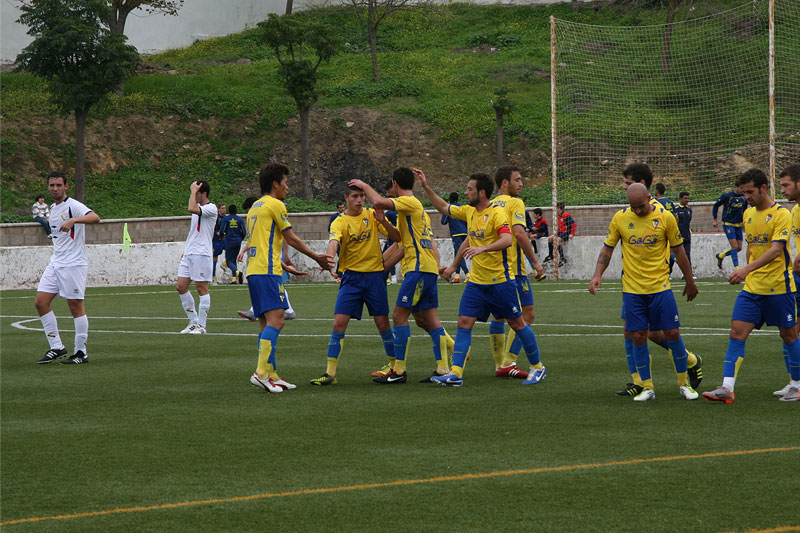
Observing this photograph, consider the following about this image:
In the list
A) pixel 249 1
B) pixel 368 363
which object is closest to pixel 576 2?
pixel 249 1

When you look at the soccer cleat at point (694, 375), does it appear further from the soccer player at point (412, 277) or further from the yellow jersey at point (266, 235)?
the yellow jersey at point (266, 235)

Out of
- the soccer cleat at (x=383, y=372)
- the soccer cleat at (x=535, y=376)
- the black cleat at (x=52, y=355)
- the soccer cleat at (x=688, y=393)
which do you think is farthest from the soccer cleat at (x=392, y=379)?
the black cleat at (x=52, y=355)

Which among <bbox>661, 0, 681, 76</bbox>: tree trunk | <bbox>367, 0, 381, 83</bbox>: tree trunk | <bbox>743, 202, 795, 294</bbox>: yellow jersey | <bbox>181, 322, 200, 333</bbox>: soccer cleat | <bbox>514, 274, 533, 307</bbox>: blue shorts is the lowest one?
<bbox>181, 322, 200, 333</bbox>: soccer cleat

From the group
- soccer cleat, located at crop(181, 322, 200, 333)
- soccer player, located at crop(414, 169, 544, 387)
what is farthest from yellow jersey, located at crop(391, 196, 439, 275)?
soccer cleat, located at crop(181, 322, 200, 333)

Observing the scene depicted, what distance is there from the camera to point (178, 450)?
6785mm

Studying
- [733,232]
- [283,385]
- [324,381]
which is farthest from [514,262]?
[733,232]

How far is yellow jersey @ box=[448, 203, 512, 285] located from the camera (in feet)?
31.0

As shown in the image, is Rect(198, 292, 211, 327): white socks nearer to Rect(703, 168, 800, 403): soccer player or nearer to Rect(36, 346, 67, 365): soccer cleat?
Rect(36, 346, 67, 365): soccer cleat

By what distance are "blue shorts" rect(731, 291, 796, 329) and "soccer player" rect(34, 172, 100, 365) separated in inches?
290

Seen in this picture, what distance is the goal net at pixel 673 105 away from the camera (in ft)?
109

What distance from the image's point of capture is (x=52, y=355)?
1214 centimetres

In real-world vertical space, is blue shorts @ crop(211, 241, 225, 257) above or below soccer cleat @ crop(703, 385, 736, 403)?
above

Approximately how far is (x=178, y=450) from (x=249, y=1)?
54.7 meters

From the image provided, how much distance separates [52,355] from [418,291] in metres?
5.07
